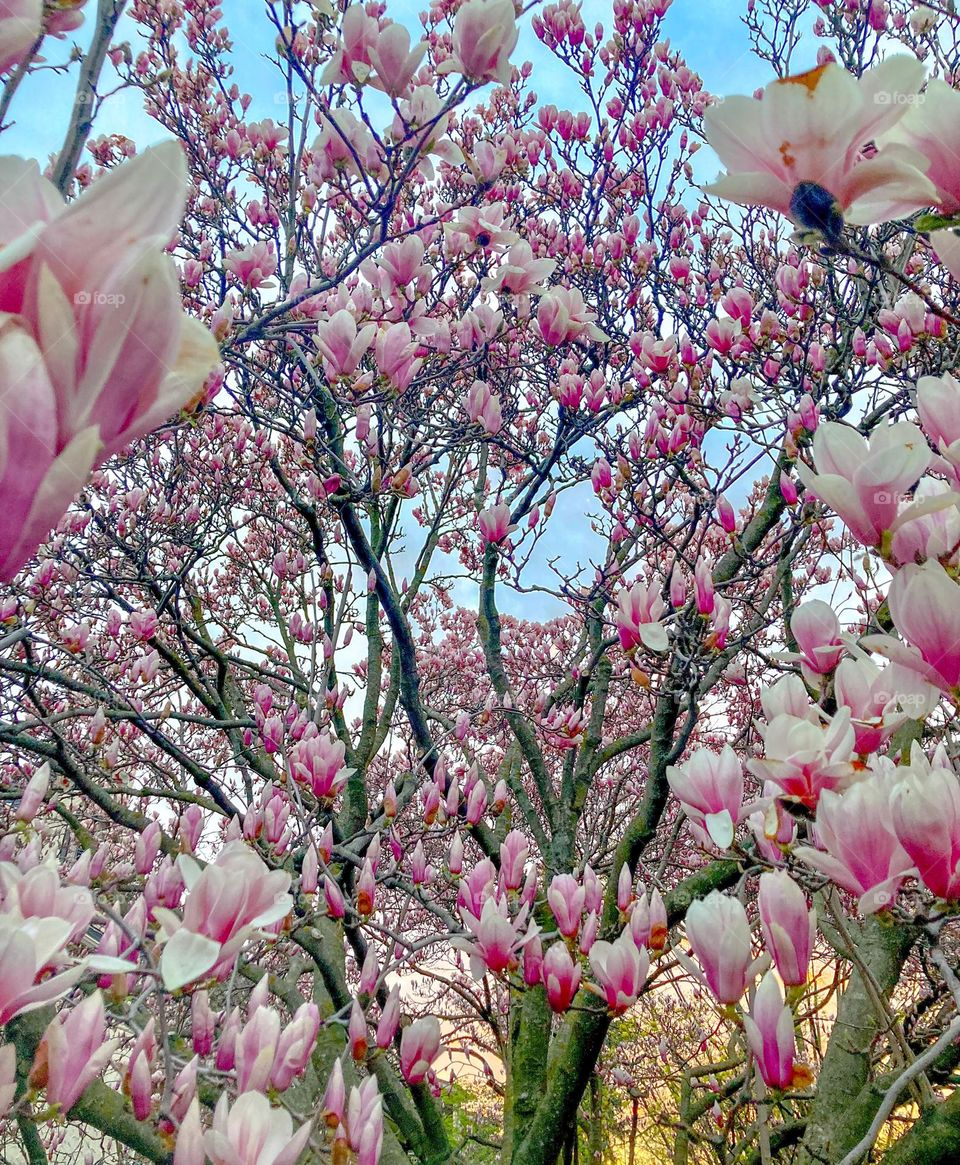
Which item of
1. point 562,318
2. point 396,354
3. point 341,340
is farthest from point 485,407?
point 341,340

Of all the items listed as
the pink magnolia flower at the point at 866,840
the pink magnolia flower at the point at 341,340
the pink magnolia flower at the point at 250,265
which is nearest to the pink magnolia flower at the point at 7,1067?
the pink magnolia flower at the point at 866,840

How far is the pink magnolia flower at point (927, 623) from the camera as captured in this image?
81cm

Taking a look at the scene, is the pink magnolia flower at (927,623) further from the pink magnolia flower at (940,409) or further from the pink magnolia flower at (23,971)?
the pink magnolia flower at (23,971)

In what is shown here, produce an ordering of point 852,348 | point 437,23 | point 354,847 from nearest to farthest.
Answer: point 354,847
point 852,348
point 437,23

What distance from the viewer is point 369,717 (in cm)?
432

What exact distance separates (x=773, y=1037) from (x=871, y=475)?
746 mm

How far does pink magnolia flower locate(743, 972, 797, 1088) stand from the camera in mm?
997

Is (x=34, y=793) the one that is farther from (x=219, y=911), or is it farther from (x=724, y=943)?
(x=724, y=943)

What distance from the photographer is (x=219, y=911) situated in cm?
100

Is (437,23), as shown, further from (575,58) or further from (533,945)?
(533,945)

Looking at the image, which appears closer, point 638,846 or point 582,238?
point 638,846

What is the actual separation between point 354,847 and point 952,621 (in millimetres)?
2519

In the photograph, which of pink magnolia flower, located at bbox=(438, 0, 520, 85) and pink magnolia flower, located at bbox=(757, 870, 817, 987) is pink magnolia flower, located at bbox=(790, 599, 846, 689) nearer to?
pink magnolia flower, located at bbox=(757, 870, 817, 987)

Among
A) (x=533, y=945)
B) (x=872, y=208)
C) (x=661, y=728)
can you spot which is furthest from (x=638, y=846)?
(x=872, y=208)
